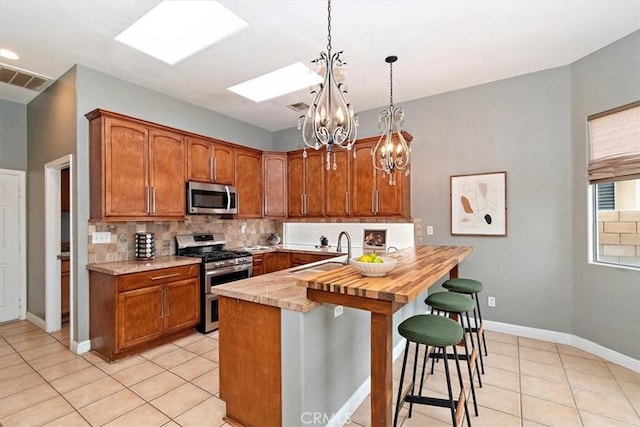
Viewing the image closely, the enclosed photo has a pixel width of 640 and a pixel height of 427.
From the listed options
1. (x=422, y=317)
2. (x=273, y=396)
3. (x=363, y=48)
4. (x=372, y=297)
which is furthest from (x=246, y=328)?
(x=363, y=48)

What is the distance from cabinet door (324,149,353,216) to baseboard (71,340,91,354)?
331cm

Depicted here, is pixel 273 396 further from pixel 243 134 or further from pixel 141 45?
pixel 243 134

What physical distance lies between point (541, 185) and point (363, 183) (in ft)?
6.94

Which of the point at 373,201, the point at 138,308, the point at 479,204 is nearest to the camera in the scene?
the point at 138,308

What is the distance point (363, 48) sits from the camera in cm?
295

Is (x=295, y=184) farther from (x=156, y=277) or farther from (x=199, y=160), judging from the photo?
(x=156, y=277)

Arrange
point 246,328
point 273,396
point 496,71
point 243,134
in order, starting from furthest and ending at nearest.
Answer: point 243,134 < point 496,71 < point 246,328 < point 273,396

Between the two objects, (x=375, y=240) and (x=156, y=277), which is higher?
(x=375, y=240)

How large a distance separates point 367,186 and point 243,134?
2.34 meters

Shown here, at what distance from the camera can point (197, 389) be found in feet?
8.30

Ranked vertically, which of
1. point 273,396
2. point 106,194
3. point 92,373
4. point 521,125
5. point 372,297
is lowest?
point 92,373

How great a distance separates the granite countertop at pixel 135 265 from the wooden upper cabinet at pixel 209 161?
3.53 feet

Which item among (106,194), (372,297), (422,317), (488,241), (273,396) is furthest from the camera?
(488,241)

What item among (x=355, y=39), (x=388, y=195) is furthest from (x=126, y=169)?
(x=388, y=195)
